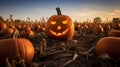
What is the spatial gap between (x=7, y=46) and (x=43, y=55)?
85cm

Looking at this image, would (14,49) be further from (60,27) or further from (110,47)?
(60,27)

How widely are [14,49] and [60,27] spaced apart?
3254mm

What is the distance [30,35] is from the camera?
784cm

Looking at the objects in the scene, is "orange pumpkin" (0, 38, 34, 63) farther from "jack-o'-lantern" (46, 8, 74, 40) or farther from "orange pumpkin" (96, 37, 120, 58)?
"jack-o'-lantern" (46, 8, 74, 40)

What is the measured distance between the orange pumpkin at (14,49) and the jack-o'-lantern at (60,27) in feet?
9.73

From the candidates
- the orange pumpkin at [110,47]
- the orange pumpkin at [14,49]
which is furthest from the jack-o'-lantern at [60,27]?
the orange pumpkin at [14,49]

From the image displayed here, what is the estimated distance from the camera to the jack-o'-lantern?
708cm

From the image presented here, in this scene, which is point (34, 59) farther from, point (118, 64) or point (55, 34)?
point (55, 34)

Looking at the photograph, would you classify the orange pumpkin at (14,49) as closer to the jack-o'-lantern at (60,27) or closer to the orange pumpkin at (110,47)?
the orange pumpkin at (110,47)

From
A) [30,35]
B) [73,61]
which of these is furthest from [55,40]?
[73,61]

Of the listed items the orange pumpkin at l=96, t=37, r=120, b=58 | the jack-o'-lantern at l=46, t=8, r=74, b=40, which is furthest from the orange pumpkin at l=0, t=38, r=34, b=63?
the jack-o'-lantern at l=46, t=8, r=74, b=40

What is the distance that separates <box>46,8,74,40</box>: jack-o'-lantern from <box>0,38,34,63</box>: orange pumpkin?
2967mm

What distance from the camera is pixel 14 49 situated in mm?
3967

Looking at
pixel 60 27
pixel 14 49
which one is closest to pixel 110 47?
pixel 14 49
